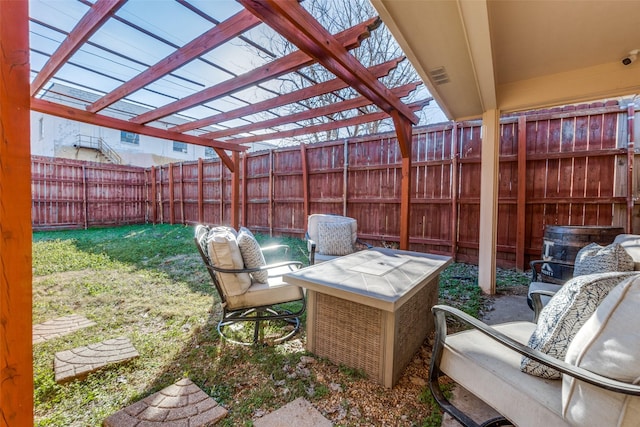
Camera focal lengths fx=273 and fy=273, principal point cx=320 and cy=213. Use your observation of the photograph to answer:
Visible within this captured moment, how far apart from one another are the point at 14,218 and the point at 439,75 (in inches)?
117

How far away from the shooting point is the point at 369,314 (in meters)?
1.77

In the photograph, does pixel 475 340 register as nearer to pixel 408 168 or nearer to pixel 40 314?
pixel 408 168

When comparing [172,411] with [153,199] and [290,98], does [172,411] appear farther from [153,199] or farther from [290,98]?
[153,199]

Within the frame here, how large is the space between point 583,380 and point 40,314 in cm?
400

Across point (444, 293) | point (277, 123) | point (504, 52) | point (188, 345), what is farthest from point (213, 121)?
point (444, 293)

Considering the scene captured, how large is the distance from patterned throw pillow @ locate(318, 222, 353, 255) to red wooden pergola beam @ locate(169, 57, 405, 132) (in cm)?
175

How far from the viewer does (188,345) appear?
2184 mm

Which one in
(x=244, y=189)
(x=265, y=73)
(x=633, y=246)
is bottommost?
(x=633, y=246)

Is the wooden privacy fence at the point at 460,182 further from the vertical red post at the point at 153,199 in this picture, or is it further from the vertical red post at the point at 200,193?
the vertical red post at the point at 153,199

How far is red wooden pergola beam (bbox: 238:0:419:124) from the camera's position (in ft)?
5.56

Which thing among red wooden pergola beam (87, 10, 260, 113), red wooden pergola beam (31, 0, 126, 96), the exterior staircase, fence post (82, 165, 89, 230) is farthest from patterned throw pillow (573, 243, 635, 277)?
the exterior staircase

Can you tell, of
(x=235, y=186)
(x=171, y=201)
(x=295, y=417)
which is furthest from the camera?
(x=171, y=201)

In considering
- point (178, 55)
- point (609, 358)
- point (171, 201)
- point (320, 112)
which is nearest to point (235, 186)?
point (320, 112)

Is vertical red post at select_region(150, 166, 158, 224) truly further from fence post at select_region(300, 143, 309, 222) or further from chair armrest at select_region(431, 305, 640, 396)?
chair armrest at select_region(431, 305, 640, 396)
